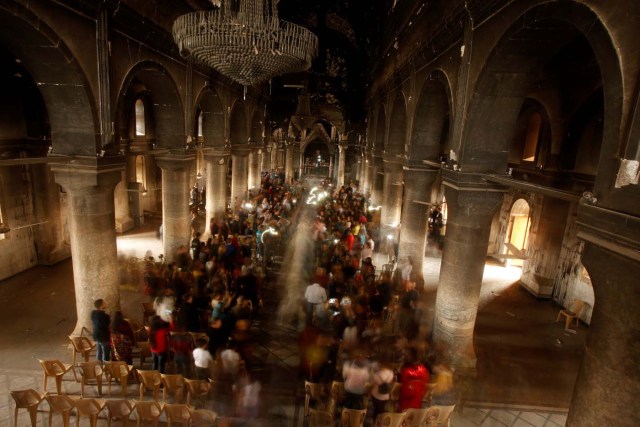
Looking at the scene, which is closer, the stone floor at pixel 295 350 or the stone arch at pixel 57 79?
the stone arch at pixel 57 79

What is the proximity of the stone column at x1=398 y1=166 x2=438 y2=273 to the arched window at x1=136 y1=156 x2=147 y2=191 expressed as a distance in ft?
36.6

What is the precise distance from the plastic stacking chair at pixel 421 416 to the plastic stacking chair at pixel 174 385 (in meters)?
3.09

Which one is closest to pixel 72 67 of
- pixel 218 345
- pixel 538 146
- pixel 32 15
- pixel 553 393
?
pixel 32 15

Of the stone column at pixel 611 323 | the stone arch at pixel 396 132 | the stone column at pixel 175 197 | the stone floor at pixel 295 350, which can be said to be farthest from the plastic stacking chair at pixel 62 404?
the stone arch at pixel 396 132

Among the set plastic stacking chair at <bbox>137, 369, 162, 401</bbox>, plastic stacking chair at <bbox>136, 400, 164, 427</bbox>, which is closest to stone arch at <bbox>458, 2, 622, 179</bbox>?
plastic stacking chair at <bbox>136, 400, 164, 427</bbox>

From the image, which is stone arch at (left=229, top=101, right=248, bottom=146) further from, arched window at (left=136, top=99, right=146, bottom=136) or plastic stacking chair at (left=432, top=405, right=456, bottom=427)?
plastic stacking chair at (left=432, top=405, right=456, bottom=427)

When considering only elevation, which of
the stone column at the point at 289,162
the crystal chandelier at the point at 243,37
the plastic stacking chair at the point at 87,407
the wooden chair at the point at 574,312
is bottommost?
the wooden chair at the point at 574,312

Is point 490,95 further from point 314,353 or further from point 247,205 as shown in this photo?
point 247,205

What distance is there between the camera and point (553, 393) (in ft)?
22.1

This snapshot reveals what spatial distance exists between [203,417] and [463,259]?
15.4ft

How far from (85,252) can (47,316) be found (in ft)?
7.58

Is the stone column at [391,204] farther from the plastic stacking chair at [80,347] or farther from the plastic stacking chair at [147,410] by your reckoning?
the plastic stacking chair at [147,410]

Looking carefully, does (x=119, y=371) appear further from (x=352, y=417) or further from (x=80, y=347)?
(x=352, y=417)

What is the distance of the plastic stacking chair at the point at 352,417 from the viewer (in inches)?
198
